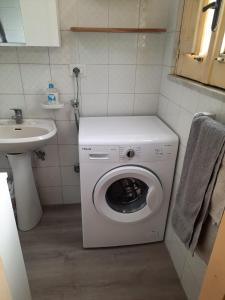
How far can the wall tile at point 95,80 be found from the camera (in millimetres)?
1602

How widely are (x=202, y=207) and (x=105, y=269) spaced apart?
0.95 meters

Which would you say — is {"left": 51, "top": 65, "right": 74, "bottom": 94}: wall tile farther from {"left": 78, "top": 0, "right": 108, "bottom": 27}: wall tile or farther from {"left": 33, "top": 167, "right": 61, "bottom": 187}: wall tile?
{"left": 33, "top": 167, "right": 61, "bottom": 187}: wall tile

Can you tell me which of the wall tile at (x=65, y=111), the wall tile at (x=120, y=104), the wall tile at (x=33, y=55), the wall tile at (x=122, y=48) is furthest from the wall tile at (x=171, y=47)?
the wall tile at (x=33, y=55)

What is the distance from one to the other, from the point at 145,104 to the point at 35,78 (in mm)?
874

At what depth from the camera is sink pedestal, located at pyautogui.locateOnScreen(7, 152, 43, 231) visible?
157 cm

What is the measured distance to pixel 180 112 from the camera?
1352 mm

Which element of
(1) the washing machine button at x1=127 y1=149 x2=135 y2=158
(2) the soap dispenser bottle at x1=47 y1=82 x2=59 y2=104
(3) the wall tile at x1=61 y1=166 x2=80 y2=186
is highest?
(2) the soap dispenser bottle at x1=47 y1=82 x2=59 y2=104

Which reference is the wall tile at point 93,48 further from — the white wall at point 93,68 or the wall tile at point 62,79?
the wall tile at point 62,79

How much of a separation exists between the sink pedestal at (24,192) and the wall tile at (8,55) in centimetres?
66

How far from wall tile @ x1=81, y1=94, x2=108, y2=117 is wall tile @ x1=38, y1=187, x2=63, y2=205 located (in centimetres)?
77

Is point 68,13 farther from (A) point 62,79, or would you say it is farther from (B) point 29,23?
(A) point 62,79

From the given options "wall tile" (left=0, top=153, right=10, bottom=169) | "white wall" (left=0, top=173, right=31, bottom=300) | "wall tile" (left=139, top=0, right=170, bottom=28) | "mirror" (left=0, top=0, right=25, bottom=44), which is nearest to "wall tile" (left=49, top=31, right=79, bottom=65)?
"mirror" (left=0, top=0, right=25, bottom=44)

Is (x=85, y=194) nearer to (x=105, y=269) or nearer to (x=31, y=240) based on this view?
(x=105, y=269)

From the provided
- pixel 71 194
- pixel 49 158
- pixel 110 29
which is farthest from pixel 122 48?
pixel 71 194
